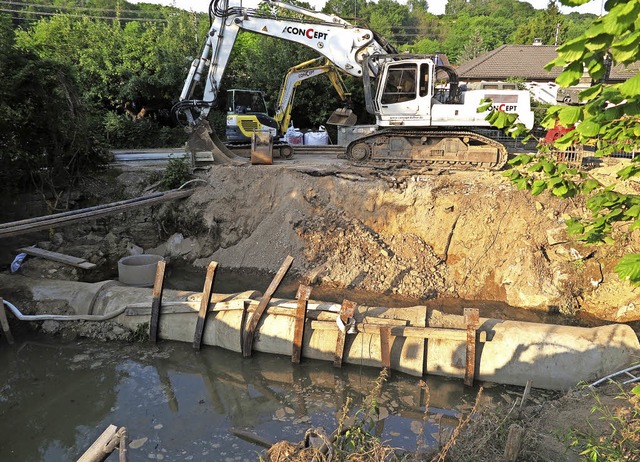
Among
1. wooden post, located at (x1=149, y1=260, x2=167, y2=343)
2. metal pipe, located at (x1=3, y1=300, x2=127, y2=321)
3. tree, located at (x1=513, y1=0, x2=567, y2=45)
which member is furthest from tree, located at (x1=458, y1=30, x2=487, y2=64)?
metal pipe, located at (x1=3, y1=300, x2=127, y2=321)

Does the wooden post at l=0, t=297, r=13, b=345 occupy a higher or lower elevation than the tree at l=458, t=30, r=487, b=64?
lower

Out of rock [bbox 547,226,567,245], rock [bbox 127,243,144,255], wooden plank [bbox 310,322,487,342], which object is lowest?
rock [bbox 127,243,144,255]

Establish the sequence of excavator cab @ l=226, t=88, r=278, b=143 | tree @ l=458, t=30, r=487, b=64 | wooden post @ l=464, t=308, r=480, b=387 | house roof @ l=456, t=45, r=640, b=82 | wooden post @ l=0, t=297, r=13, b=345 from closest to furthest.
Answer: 1. wooden post @ l=464, t=308, r=480, b=387
2. wooden post @ l=0, t=297, r=13, b=345
3. excavator cab @ l=226, t=88, r=278, b=143
4. house roof @ l=456, t=45, r=640, b=82
5. tree @ l=458, t=30, r=487, b=64

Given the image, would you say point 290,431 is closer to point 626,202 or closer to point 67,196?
point 626,202

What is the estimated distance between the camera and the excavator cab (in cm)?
1529

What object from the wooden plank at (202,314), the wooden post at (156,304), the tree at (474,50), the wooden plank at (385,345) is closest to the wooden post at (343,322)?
the wooden plank at (385,345)

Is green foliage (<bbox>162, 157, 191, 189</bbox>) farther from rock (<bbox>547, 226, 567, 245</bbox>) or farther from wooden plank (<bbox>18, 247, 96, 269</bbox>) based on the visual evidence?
rock (<bbox>547, 226, 567, 245</bbox>)

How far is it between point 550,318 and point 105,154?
1194cm

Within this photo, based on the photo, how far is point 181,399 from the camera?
647 cm

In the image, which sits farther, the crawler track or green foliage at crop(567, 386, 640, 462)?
the crawler track

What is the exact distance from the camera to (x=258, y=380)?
22.7 feet

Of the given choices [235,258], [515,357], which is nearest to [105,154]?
[235,258]

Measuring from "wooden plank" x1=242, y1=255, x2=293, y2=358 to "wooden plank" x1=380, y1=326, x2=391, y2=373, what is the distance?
1.73 meters

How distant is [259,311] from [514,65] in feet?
81.6
